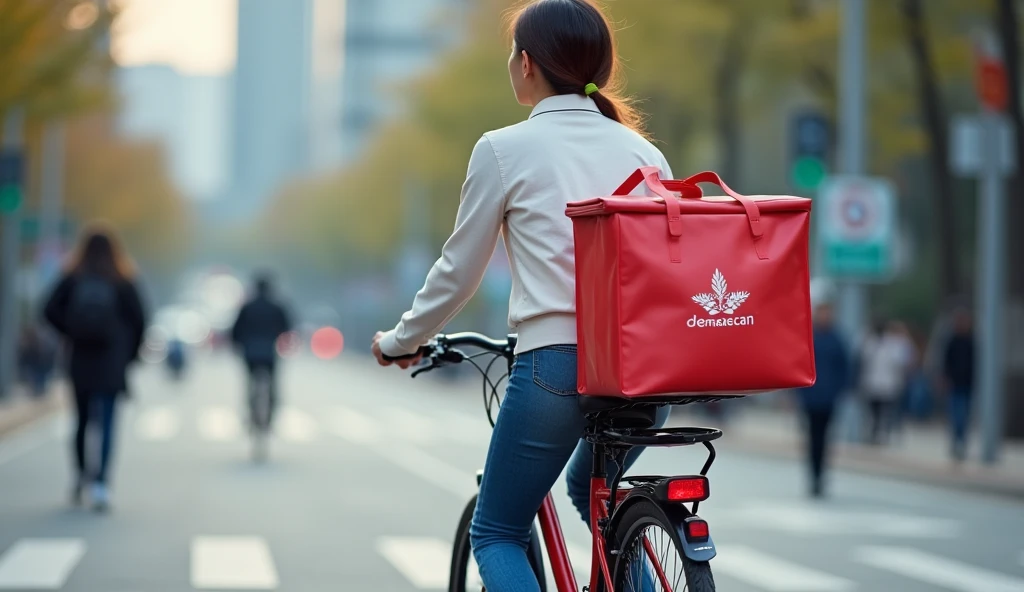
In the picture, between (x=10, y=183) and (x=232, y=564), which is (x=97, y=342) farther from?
(x=10, y=183)

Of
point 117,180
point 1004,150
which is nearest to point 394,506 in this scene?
point 1004,150

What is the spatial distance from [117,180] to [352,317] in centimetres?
3662

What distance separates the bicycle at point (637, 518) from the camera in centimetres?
369

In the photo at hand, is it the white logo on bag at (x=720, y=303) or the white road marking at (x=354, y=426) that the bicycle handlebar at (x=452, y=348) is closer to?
the white logo on bag at (x=720, y=303)

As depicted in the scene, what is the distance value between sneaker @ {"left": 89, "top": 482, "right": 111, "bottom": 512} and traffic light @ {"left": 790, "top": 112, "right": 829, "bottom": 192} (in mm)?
11984

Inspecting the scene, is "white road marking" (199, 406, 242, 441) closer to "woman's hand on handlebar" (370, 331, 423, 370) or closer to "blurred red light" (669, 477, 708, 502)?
"woman's hand on handlebar" (370, 331, 423, 370)

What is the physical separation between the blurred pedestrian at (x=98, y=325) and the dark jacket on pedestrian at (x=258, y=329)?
563cm

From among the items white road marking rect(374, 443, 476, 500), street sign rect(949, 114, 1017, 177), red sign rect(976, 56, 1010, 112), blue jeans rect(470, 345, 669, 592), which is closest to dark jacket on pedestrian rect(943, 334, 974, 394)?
street sign rect(949, 114, 1017, 177)

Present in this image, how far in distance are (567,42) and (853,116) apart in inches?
681

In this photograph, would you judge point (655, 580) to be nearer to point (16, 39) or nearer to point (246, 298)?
point (246, 298)

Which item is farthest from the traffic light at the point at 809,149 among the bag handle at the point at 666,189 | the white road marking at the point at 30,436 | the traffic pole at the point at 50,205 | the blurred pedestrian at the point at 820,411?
the traffic pole at the point at 50,205

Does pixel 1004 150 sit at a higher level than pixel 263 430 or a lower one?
higher

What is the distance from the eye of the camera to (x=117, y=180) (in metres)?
55.8

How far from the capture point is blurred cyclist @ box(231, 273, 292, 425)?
17.2 m
